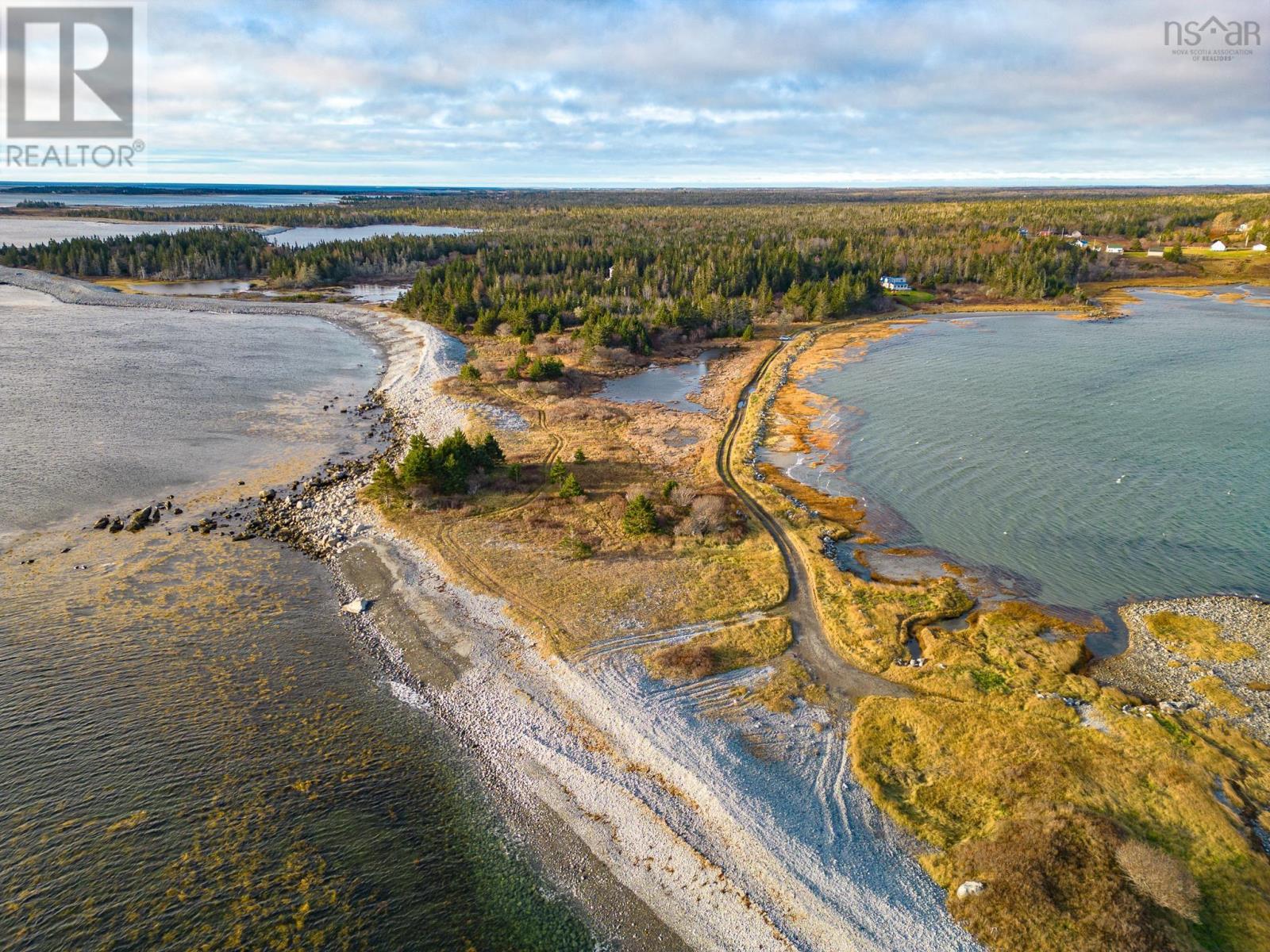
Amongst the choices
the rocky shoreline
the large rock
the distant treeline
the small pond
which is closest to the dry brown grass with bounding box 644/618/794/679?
the rocky shoreline

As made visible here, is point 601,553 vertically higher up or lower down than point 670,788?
higher up

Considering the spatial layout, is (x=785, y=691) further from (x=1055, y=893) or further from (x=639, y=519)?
(x=639, y=519)

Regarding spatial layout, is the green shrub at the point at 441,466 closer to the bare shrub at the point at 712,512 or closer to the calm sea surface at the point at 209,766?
the calm sea surface at the point at 209,766

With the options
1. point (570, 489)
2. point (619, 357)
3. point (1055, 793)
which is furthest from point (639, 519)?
point (619, 357)

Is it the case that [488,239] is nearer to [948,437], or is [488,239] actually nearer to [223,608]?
[948,437]

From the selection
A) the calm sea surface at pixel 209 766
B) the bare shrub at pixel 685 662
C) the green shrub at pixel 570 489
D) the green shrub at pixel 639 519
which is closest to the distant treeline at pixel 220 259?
the calm sea surface at pixel 209 766

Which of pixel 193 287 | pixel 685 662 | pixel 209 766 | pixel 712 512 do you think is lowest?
pixel 209 766
